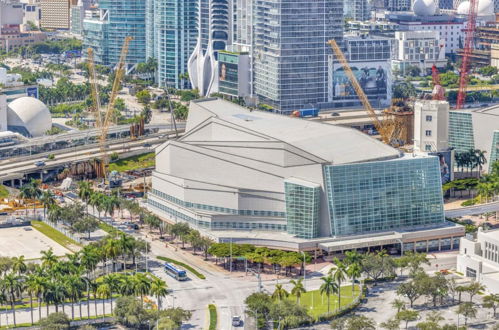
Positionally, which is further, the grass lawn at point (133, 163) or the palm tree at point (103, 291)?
the grass lawn at point (133, 163)

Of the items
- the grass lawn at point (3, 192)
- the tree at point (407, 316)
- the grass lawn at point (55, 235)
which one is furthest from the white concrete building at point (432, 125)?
the tree at point (407, 316)

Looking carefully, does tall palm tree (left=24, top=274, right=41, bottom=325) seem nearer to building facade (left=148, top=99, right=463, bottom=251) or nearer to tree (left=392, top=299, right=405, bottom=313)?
building facade (left=148, top=99, right=463, bottom=251)

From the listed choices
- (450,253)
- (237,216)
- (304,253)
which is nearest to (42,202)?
(237,216)

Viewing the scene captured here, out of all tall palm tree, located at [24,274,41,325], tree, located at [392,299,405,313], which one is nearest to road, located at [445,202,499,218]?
tree, located at [392,299,405,313]

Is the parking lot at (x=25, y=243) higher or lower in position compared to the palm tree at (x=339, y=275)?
lower

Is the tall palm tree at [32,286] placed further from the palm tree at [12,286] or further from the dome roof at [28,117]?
the dome roof at [28,117]

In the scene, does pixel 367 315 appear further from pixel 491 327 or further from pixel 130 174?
pixel 130 174
